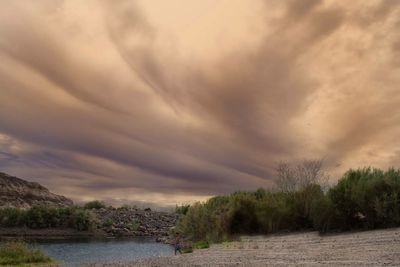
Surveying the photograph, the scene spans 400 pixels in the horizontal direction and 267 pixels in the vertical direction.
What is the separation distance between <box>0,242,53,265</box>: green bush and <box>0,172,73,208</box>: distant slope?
380 ft

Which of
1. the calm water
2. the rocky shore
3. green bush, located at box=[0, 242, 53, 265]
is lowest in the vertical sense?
green bush, located at box=[0, 242, 53, 265]

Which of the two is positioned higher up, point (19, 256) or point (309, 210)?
point (309, 210)

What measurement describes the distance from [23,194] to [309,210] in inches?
5207

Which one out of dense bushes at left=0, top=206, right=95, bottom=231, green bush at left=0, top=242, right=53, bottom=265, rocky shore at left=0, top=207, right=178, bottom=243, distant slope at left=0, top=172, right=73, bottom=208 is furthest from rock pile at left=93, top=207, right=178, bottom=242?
green bush at left=0, top=242, right=53, bottom=265

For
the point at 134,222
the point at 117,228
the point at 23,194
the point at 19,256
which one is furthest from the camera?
the point at 23,194

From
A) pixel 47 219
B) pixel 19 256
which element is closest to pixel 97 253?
pixel 19 256

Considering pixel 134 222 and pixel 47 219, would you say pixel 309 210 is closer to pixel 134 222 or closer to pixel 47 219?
pixel 134 222

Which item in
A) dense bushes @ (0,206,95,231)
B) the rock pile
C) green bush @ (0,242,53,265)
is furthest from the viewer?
dense bushes @ (0,206,95,231)

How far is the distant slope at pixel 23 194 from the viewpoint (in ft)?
461

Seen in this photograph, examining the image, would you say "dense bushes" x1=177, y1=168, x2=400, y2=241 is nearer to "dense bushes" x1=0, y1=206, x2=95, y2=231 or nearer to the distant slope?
"dense bushes" x1=0, y1=206, x2=95, y2=231

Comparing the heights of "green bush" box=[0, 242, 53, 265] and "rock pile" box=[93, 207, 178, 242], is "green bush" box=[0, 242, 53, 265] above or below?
below

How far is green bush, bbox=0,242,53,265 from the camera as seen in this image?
24344 millimetres

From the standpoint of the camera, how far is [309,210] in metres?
37.9

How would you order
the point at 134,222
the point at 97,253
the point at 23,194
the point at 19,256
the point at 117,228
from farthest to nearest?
1. the point at 23,194
2. the point at 134,222
3. the point at 117,228
4. the point at 97,253
5. the point at 19,256
